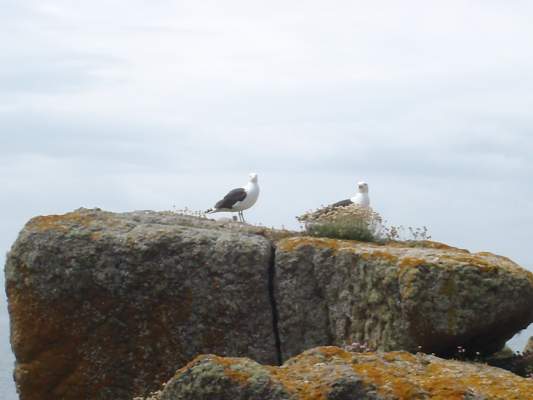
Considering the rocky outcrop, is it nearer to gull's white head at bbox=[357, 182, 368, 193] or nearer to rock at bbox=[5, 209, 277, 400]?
rock at bbox=[5, 209, 277, 400]

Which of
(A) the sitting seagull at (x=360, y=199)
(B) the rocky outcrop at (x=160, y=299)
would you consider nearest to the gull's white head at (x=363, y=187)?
(A) the sitting seagull at (x=360, y=199)

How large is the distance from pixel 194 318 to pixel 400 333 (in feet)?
10.5

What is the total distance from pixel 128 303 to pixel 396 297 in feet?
13.2

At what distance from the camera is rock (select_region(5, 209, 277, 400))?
15312 millimetres

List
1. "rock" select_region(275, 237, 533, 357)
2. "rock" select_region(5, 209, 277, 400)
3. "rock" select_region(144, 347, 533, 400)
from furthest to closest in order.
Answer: "rock" select_region(5, 209, 277, 400) → "rock" select_region(275, 237, 533, 357) → "rock" select_region(144, 347, 533, 400)

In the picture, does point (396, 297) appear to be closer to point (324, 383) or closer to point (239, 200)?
point (324, 383)

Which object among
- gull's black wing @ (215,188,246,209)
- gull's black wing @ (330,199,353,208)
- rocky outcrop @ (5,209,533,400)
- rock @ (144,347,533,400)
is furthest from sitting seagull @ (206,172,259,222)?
rock @ (144,347,533,400)

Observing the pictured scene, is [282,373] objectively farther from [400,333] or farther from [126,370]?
[126,370]

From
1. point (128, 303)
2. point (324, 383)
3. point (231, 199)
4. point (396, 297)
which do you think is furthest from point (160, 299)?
point (324, 383)

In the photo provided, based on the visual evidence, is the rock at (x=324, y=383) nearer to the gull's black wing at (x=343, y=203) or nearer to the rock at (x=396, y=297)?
the rock at (x=396, y=297)

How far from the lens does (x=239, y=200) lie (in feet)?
64.0

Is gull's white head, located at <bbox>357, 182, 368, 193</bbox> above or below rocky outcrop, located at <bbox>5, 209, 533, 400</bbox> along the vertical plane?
A: above

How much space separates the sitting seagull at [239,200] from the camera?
1948 centimetres

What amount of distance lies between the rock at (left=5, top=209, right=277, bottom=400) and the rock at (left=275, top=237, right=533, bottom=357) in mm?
467
